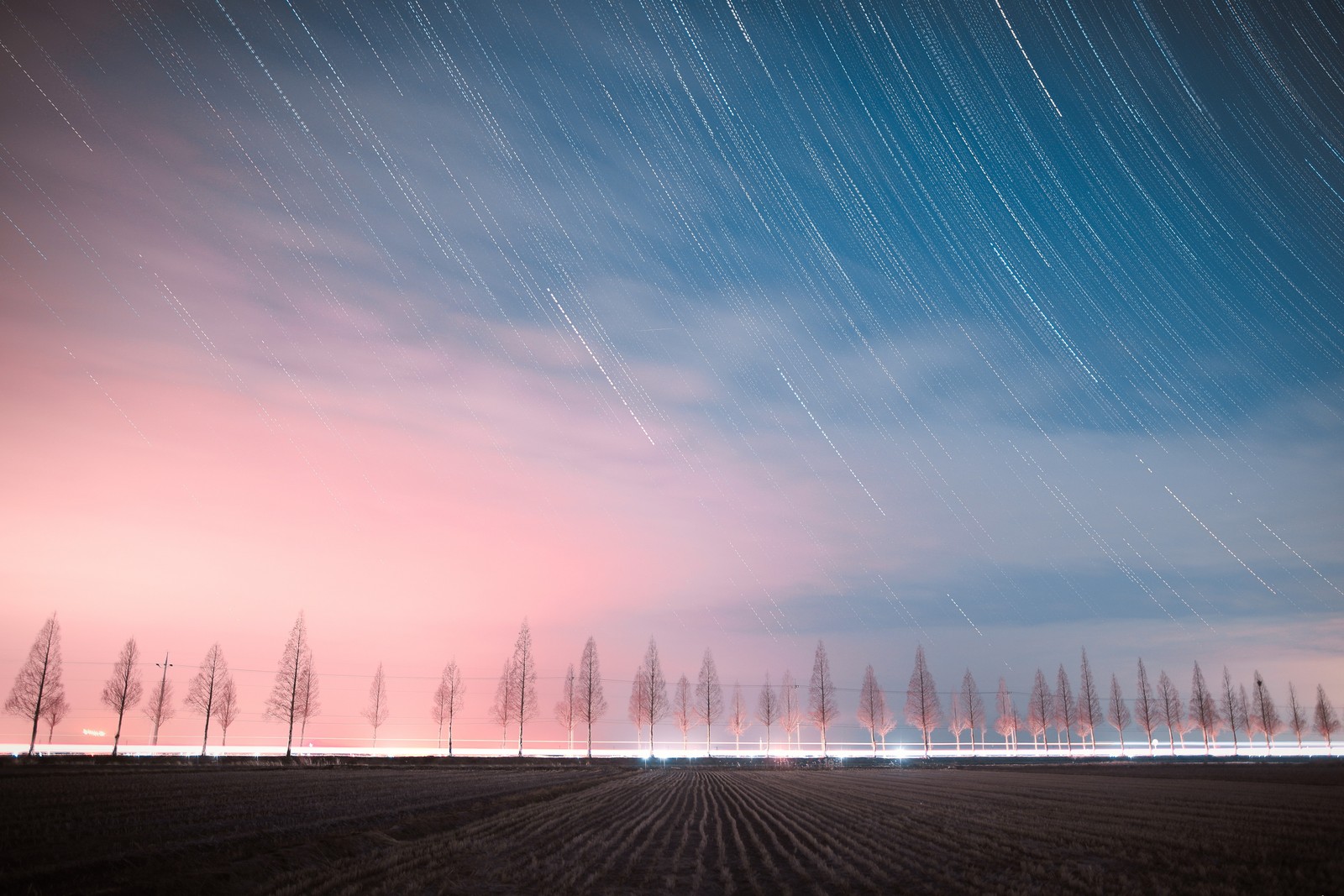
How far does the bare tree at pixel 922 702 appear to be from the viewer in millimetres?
116500

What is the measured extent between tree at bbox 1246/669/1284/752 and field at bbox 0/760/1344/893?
385ft

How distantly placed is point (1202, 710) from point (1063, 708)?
21257 millimetres

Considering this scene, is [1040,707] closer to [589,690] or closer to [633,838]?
[589,690]

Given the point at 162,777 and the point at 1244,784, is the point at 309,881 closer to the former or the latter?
the point at 162,777

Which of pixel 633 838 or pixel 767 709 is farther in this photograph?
pixel 767 709

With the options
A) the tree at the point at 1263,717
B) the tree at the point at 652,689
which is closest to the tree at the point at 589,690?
the tree at the point at 652,689

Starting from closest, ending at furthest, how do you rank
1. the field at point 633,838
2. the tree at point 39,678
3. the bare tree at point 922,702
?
the field at point 633,838 → the tree at point 39,678 → the bare tree at point 922,702

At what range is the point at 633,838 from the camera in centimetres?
2505

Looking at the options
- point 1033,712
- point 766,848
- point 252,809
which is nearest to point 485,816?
point 252,809

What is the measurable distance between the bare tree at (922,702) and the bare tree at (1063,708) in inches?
996

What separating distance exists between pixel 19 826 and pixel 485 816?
14069mm

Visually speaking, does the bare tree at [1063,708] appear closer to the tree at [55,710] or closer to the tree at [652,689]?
the tree at [652,689]

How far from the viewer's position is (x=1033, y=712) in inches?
5094

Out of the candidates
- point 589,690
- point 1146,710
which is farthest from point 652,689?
point 1146,710
